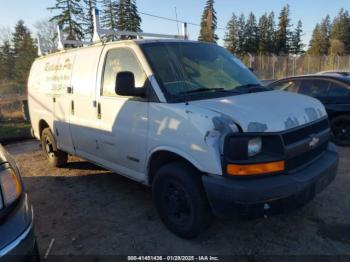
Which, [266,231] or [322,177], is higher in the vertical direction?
[322,177]

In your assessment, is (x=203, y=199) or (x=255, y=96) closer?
(x=203, y=199)

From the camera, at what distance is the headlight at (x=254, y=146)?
2.89 m

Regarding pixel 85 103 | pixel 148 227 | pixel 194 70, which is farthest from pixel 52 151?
pixel 194 70

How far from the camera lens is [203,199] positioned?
320cm

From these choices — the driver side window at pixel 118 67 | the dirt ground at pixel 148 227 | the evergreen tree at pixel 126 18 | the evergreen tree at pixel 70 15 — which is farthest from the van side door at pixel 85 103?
the evergreen tree at pixel 70 15

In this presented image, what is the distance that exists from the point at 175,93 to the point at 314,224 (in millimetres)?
2212

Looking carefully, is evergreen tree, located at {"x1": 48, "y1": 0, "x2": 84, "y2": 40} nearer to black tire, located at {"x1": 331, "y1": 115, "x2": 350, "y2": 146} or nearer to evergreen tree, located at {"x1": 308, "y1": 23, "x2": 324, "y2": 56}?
black tire, located at {"x1": 331, "y1": 115, "x2": 350, "y2": 146}

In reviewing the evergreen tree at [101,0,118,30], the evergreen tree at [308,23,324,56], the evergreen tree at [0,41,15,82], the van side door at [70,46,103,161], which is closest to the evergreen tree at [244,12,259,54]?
the evergreen tree at [308,23,324,56]

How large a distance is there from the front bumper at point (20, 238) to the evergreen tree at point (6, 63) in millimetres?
50158

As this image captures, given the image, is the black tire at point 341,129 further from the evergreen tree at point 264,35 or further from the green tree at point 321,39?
the green tree at point 321,39

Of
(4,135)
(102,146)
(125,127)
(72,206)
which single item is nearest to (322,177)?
(125,127)

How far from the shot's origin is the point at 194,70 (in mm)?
3879

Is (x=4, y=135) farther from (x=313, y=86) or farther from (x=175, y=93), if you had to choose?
(x=313, y=86)

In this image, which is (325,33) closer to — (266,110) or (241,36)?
(241,36)
